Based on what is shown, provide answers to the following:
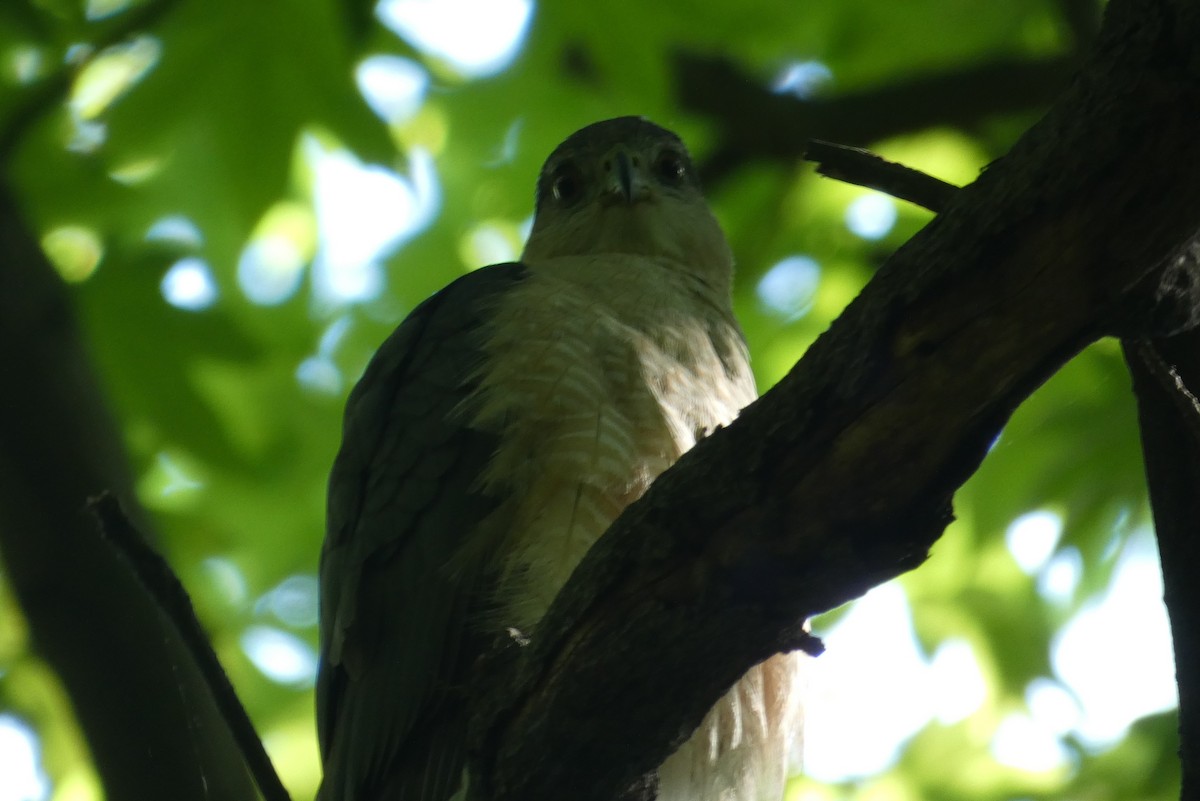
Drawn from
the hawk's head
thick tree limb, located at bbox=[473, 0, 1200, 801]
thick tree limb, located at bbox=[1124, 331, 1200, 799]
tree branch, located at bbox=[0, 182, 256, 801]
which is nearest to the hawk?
tree branch, located at bbox=[0, 182, 256, 801]

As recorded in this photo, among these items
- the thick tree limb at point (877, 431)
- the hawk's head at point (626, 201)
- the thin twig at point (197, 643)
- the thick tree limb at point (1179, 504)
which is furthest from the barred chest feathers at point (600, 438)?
the thick tree limb at point (1179, 504)

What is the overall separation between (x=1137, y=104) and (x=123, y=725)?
2712 millimetres

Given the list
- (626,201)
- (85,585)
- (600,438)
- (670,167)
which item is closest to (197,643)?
(85,585)

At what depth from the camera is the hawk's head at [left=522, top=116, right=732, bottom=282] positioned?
5.10 m

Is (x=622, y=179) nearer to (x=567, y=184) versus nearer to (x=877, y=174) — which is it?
(x=567, y=184)

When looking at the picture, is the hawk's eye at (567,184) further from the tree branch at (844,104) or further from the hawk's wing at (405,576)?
the hawk's wing at (405,576)

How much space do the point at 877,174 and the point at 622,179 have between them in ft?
9.19

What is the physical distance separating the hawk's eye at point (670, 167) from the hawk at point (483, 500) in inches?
57.4

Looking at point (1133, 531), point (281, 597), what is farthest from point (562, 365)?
point (281, 597)

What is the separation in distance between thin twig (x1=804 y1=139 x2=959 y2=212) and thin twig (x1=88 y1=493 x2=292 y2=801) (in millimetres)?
1473

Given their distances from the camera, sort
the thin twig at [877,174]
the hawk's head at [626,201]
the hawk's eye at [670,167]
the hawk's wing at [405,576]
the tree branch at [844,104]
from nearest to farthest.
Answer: the thin twig at [877,174]
the hawk's wing at [405,576]
the hawk's head at [626,201]
the hawk's eye at [670,167]
the tree branch at [844,104]

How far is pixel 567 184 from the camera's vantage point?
18.0 ft

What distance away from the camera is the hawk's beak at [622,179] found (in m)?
5.12

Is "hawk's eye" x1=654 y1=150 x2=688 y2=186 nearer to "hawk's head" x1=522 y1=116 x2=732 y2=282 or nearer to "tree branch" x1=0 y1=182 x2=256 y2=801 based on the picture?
"hawk's head" x1=522 y1=116 x2=732 y2=282
